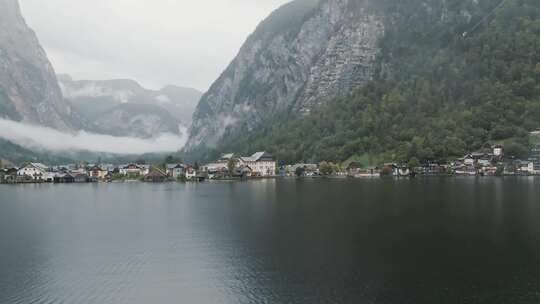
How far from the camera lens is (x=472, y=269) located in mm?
27156

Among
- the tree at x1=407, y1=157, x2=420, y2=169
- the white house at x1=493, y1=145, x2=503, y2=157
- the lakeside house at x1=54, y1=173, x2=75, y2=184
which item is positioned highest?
the white house at x1=493, y1=145, x2=503, y2=157

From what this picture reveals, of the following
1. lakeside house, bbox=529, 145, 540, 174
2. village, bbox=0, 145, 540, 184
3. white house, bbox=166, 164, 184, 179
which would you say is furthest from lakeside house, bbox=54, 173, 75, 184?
lakeside house, bbox=529, 145, 540, 174

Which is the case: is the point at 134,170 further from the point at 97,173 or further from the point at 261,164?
the point at 261,164

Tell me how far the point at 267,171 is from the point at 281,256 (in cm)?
13831

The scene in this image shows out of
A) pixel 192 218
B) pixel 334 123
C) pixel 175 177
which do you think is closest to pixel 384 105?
pixel 334 123

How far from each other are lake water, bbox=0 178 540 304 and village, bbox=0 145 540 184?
87.1 metres

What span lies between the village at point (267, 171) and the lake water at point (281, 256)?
286 feet

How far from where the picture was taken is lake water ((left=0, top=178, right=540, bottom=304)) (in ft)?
79.3

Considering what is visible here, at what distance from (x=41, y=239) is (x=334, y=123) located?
548ft

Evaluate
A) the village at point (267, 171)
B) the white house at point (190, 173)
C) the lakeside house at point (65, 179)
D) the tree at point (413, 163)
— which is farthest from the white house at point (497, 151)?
the lakeside house at point (65, 179)

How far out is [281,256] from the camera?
104 ft

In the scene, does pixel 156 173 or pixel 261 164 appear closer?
pixel 156 173

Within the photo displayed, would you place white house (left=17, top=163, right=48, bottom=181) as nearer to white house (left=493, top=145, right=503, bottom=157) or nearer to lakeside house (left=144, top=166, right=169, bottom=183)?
lakeside house (left=144, top=166, right=169, bottom=183)

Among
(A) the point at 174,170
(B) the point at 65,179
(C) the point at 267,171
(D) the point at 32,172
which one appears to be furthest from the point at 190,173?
(D) the point at 32,172
